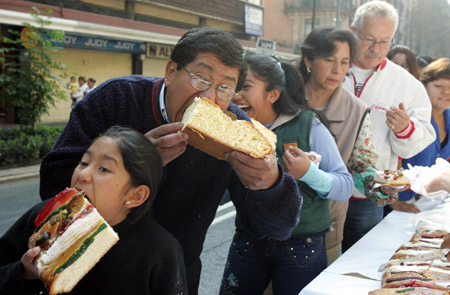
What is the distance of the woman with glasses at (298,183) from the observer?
2.43 metres

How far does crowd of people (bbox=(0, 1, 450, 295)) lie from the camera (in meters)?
1.62

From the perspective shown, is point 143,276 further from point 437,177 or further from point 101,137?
point 437,177

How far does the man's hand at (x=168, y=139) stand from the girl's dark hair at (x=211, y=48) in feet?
1.15

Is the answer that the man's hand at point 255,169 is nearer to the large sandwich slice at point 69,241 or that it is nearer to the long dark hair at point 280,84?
the large sandwich slice at point 69,241

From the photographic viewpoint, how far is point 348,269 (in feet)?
7.78

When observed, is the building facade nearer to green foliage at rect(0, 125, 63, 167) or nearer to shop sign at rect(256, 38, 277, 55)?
green foliage at rect(0, 125, 63, 167)

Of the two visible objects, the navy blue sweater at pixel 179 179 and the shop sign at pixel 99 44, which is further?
the shop sign at pixel 99 44

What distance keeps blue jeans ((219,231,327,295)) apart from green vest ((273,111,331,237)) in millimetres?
58

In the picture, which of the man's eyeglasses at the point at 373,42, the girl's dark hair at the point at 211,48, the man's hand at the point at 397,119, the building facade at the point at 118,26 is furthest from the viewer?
the building facade at the point at 118,26

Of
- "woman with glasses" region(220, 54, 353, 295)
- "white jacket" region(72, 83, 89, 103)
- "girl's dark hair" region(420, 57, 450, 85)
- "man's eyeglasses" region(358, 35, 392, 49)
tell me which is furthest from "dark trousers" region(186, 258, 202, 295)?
"white jacket" region(72, 83, 89, 103)

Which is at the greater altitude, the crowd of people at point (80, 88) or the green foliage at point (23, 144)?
the crowd of people at point (80, 88)

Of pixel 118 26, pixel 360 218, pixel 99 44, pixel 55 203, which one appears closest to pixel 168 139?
pixel 55 203

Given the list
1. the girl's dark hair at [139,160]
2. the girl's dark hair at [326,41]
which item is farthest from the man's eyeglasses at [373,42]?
the girl's dark hair at [139,160]

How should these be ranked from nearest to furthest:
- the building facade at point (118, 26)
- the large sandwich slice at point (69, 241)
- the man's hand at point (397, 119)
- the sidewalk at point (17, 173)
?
the large sandwich slice at point (69, 241), the man's hand at point (397, 119), the sidewalk at point (17, 173), the building facade at point (118, 26)
